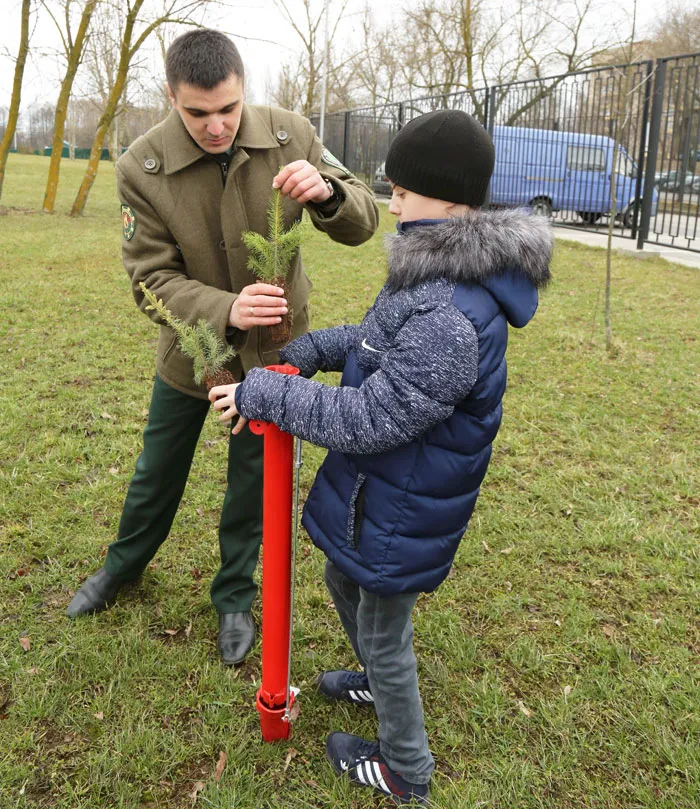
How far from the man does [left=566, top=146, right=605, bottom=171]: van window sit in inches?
470

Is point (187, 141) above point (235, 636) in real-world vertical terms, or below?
above

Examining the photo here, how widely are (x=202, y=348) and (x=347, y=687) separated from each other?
126cm

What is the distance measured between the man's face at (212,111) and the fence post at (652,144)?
9732mm

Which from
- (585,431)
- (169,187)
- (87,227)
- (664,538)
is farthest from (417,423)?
(87,227)

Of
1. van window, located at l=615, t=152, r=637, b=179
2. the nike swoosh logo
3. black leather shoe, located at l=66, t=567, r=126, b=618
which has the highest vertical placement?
van window, located at l=615, t=152, r=637, b=179

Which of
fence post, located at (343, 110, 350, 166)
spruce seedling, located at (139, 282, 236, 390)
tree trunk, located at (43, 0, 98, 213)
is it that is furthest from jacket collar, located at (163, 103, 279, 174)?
fence post, located at (343, 110, 350, 166)

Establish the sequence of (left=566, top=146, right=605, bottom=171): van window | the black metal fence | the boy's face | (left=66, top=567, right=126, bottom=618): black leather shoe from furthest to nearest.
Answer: (left=566, top=146, right=605, bottom=171): van window < the black metal fence < (left=66, top=567, right=126, bottom=618): black leather shoe < the boy's face

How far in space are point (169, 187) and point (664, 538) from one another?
8.75ft

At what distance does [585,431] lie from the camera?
177 inches

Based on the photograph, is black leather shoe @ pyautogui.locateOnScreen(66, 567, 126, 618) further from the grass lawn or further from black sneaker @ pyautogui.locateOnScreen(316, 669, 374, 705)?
black sneaker @ pyautogui.locateOnScreen(316, 669, 374, 705)

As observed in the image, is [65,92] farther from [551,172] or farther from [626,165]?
[626,165]

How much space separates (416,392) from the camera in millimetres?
1525

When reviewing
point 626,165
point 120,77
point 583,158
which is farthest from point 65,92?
point 626,165

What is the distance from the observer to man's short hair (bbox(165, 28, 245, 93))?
6.19 ft
